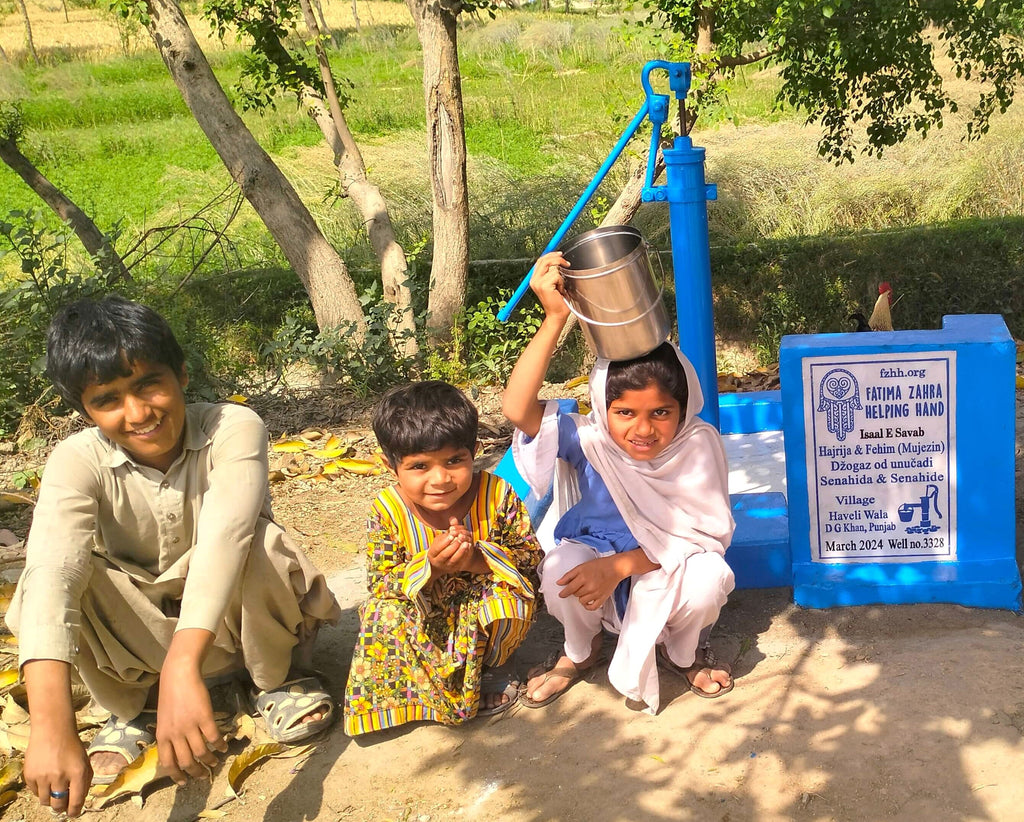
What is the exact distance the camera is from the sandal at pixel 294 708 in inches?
99.3

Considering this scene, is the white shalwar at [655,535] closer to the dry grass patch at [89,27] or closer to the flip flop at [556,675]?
the flip flop at [556,675]

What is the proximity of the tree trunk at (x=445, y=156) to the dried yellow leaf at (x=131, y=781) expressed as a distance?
360 cm

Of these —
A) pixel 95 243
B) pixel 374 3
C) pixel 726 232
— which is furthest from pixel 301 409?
pixel 374 3

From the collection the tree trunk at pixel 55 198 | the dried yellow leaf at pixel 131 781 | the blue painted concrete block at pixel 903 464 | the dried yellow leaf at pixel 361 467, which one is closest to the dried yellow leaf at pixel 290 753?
the dried yellow leaf at pixel 131 781

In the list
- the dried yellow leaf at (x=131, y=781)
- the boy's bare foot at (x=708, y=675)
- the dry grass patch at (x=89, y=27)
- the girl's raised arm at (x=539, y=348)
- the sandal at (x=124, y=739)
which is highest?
the dry grass patch at (x=89, y=27)

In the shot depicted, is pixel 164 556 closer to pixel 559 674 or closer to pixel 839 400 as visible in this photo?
pixel 559 674

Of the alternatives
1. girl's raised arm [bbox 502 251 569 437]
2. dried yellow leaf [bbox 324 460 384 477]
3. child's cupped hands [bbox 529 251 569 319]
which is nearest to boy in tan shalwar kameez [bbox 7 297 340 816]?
girl's raised arm [bbox 502 251 569 437]

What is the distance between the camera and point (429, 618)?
2.53 metres

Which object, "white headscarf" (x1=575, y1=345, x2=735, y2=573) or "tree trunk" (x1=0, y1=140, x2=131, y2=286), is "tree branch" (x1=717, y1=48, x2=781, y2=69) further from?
"tree trunk" (x1=0, y1=140, x2=131, y2=286)

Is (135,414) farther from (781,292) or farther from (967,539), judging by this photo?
(781,292)

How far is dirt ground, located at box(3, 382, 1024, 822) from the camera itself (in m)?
2.15

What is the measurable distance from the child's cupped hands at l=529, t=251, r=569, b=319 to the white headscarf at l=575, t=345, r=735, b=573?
196 mm

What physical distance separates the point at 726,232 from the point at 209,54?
16835mm

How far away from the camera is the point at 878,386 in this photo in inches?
107
